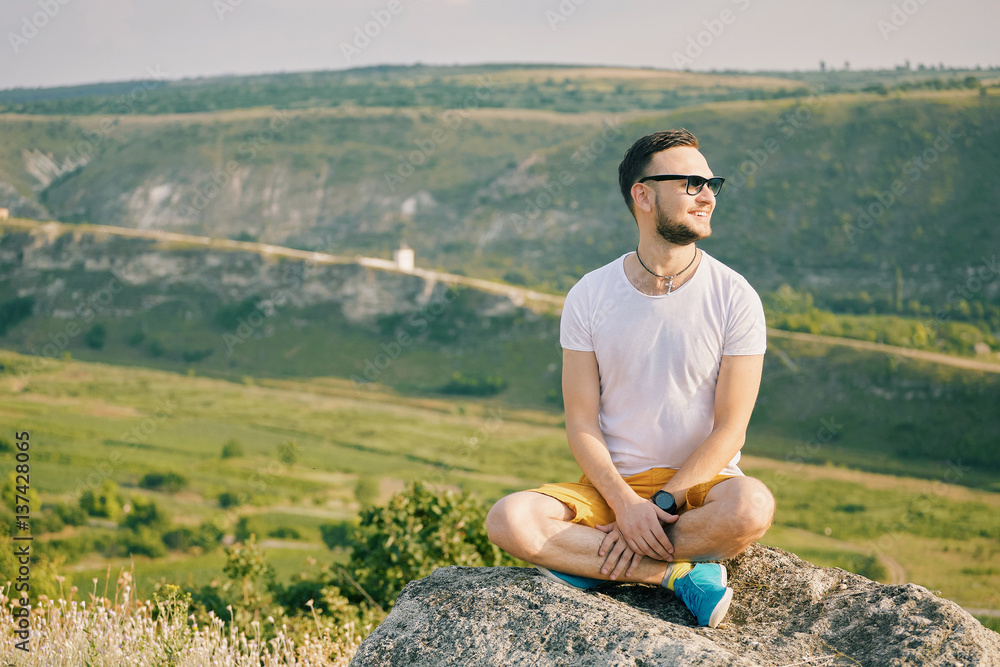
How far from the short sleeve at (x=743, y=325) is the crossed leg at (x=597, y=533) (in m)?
0.66

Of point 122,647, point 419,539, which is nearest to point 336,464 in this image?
point 419,539

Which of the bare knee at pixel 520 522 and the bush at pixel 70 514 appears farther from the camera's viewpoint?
Answer: the bush at pixel 70 514

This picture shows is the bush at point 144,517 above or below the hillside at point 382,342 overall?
below

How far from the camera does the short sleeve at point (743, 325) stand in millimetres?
4406

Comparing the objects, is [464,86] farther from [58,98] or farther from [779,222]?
[779,222]

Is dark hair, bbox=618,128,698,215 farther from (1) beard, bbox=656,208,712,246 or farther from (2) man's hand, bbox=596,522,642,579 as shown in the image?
(2) man's hand, bbox=596,522,642,579

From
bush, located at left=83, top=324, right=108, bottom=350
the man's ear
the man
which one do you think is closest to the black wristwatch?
the man

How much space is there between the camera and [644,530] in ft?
13.5

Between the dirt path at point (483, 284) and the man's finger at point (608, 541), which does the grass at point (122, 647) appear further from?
the dirt path at point (483, 284)

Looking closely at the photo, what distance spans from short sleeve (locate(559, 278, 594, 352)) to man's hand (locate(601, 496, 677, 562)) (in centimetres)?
86

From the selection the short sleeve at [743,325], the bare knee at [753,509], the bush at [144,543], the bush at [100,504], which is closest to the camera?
the bare knee at [753,509]

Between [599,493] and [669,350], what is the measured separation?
830 millimetres

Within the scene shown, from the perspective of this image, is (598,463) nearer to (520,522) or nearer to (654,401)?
(654,401)

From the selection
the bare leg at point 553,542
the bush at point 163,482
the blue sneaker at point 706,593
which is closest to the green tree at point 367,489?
the bush at point 163,482
